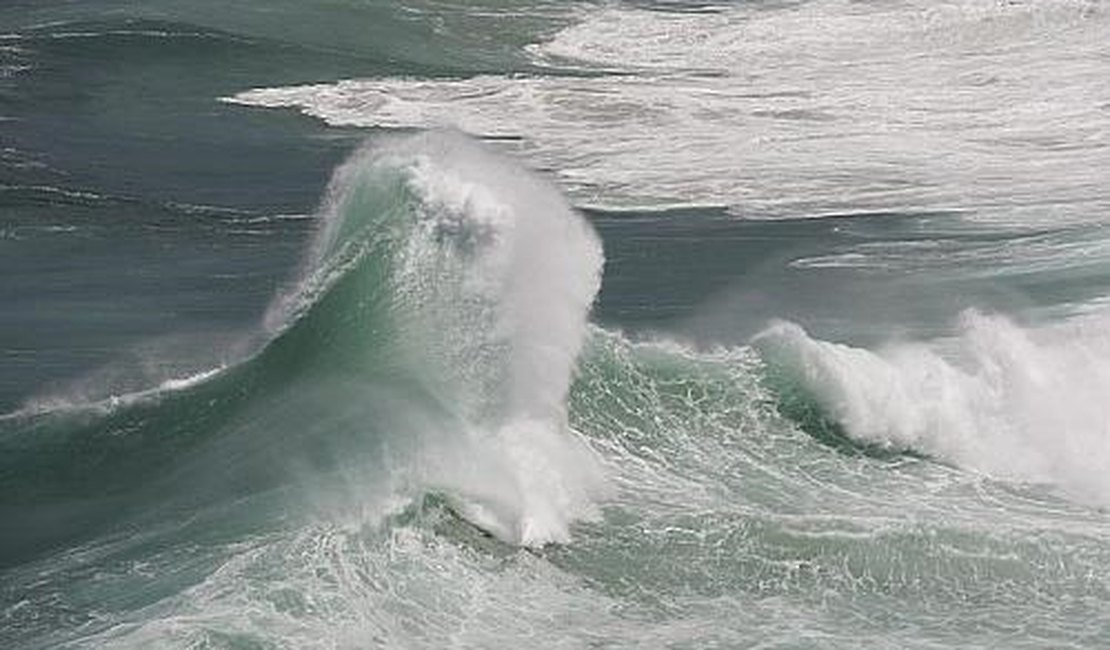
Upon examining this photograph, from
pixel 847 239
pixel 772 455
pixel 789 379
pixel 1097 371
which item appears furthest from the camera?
pixel 847 239

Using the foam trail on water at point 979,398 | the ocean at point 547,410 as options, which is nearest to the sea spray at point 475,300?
the ocean at point 547,410

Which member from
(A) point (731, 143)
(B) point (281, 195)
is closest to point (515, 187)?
(B) point (281, 195)

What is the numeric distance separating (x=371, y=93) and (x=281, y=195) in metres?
8.79

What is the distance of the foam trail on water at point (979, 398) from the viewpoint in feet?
49.8

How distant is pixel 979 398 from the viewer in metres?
16.0

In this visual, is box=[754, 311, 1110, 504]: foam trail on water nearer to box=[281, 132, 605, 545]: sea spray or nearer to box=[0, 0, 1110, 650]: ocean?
box=[0, 0, 1110, 650]: ocean

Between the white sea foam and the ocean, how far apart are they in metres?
0.30

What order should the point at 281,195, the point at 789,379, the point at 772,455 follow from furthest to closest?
1. the point at 281,195
2. the point at 789,379
3. the point at 772,455

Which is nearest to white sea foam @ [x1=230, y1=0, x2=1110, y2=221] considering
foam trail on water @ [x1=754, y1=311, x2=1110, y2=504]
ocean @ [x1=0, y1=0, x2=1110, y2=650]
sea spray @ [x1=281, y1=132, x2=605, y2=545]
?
ocean @ [x1=0, y1=0, x2=1110, y2=650]

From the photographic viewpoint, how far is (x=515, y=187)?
48.9 ft

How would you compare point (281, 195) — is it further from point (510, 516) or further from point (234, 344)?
point (510, 516)

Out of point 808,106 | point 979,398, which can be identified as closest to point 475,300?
point 979,398

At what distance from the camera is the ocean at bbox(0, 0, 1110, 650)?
38.9 ft

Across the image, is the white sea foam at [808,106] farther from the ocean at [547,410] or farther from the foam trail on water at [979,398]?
the foam trail on water at [979,398]
